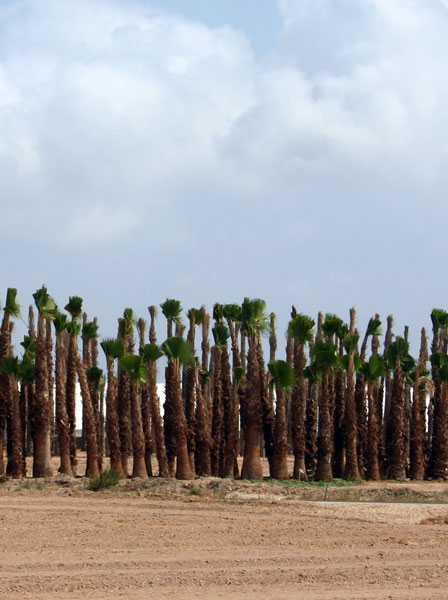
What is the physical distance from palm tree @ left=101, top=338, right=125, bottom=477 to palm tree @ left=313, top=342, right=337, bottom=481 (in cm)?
710

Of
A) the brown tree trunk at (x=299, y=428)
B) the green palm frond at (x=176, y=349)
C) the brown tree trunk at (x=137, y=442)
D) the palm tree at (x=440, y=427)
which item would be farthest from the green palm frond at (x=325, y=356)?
the brown tree trunk at (x=137, y=442)

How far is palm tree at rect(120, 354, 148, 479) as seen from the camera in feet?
Answer: 105

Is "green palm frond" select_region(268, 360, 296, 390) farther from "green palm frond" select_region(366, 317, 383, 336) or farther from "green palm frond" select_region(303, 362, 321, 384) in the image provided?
"green palm frond" select_region(366, 317, 383, 336)

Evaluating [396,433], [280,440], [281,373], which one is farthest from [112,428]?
[396,433]

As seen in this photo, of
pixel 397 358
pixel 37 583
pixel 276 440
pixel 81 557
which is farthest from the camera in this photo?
pixel 397 358

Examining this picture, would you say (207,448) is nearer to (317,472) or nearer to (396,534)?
(317,472)

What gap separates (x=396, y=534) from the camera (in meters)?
18.1

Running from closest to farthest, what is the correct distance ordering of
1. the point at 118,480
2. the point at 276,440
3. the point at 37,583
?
the point at 37,583
the point at 118,480
the point at 276,440

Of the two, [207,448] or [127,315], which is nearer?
[207,448]

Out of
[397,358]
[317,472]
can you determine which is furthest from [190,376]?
[397,358]

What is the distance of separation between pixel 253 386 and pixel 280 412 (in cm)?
132

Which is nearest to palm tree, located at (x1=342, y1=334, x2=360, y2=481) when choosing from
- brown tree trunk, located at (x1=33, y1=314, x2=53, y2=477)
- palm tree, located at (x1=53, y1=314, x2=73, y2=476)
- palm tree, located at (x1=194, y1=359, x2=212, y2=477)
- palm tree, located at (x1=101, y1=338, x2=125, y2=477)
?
palm tree, located at (x1=194, y1=359, x2=212, y2=477)

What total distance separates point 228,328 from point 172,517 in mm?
14087

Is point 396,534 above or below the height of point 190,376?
below
